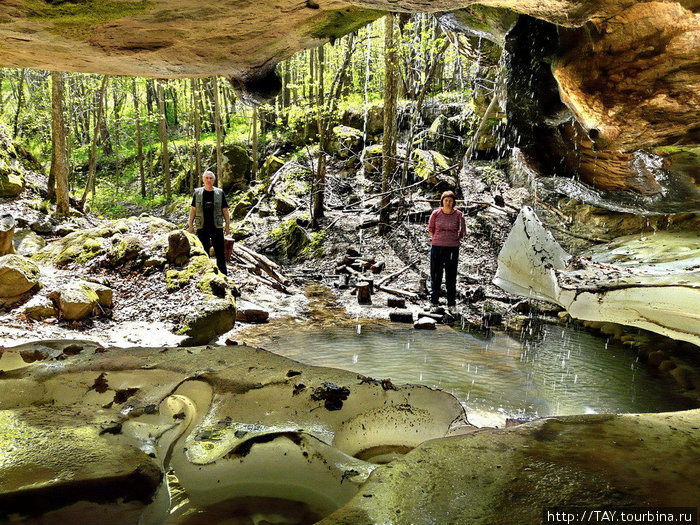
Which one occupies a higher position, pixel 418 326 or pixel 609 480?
pixel 609 480

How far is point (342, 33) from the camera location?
5.21 meters

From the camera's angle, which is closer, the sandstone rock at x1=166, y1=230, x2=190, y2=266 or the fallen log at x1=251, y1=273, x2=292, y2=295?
the sandstone rock at x1=166, y1=230, x2=190, y2=266

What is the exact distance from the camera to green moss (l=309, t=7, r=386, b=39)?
4.58 meters

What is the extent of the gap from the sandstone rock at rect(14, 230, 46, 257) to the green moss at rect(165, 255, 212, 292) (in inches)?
169

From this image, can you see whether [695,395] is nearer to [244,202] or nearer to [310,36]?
[310,36]

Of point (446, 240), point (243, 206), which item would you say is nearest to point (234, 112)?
point (243, 206)

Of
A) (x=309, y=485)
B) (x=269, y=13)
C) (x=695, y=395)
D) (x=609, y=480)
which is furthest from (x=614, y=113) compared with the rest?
(x=309, y=485)

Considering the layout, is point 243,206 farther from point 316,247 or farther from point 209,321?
point 209,321

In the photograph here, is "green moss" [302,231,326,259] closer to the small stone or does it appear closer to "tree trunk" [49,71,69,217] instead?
the small stone

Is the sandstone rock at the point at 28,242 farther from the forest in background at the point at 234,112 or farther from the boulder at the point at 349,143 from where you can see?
the boulder at the point at 349,143

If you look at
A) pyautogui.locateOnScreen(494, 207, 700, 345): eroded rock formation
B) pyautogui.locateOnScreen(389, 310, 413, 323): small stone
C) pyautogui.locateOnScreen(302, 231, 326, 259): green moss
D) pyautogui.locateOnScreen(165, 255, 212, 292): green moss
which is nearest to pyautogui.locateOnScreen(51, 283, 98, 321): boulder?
pyautogui.locateOnScreen(165, 255, 212, 292): green moss

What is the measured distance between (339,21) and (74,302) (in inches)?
192

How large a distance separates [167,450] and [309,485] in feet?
3.12

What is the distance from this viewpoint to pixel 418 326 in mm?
7371
